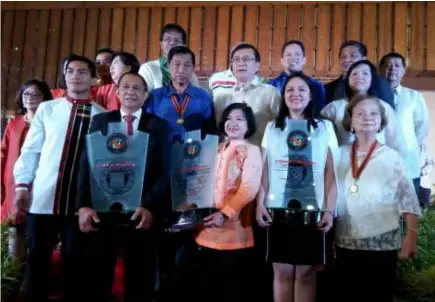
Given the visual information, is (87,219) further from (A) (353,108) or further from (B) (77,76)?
(A) (353,108)

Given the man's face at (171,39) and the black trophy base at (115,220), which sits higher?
the man's face at (171,39)

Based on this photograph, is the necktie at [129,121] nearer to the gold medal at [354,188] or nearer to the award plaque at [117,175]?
the award plaque at [117,175]

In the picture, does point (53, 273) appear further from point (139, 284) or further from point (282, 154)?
point (282, 154)

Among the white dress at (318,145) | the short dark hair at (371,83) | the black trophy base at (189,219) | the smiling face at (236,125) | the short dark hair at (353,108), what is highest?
the short dark hair at (371,83)

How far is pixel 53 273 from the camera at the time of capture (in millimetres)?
2545

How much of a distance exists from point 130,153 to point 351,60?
4.48ft

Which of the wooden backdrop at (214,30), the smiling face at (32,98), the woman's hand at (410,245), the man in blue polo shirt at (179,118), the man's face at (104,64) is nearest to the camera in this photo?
the woman's hand at (410,245)

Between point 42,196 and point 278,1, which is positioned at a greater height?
point 278,1

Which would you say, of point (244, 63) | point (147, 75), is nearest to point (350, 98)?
point (244, 63)

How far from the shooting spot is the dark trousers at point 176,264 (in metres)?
2.53

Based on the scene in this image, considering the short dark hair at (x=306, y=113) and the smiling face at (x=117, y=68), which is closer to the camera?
the short dark hair at (x=306, y=113)

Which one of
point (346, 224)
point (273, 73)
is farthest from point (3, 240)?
point (273, 73)

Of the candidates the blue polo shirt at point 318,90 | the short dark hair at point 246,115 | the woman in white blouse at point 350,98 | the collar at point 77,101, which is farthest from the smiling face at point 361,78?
the collar at point 77,101

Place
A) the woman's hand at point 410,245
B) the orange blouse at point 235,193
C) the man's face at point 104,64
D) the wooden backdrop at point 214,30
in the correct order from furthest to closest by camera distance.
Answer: the wooden backdrop at point 214,30, the man's face at point 104,64, the orange blouse at point 235,193, the woman's hand at point 410,245
